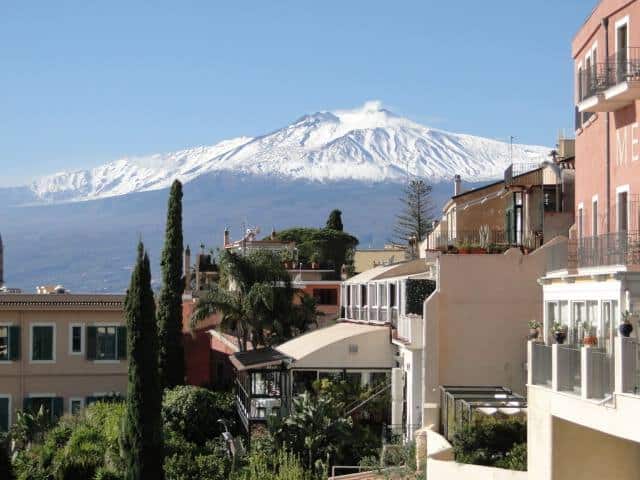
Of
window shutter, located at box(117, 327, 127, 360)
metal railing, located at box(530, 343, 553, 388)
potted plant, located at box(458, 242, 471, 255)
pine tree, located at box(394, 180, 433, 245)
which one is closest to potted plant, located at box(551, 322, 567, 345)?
metal railing, located at box(530, 343, 553, 388)

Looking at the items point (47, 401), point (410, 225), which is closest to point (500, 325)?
point (47, 401)

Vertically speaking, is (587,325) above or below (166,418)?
above

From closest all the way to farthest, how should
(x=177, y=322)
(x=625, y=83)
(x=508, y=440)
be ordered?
(x=625, y=83) < (x=508, y=440) < (x=177, y=322)

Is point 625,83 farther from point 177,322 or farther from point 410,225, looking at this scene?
point 410,225

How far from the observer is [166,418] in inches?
1689

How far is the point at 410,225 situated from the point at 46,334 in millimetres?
45373

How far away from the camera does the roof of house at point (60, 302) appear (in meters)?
50.9

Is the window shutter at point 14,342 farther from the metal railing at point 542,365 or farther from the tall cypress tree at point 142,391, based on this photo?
the metal railing at point 542,365

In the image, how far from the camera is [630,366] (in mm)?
18219

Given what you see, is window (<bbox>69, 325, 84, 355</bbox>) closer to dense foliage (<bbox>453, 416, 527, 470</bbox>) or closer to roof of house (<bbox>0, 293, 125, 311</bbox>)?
roof of house (<bbox>0, 293, 125, 311</bbox>)

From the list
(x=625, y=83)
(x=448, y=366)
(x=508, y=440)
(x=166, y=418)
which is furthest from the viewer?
(x=166, y=418)

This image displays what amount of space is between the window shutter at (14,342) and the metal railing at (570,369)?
33.0m

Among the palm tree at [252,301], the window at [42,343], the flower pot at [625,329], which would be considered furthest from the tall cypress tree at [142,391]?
the flower pot at [625,329]

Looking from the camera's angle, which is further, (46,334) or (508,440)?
(46,334)
